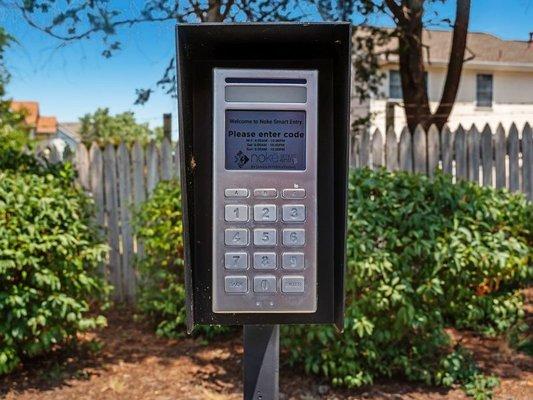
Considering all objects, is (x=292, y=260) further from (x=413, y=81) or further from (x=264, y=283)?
(x=413, y=81)

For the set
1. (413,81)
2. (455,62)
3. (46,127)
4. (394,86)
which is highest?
(394,86)

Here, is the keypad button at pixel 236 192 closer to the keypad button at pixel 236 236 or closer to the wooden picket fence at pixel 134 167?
the keypad button at pixel 236 236

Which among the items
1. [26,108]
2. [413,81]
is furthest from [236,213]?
[26,108]

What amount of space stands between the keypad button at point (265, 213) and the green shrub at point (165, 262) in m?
2.93

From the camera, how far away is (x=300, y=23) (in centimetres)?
137

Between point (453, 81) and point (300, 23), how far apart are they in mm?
5506

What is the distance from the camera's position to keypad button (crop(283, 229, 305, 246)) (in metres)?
1.40

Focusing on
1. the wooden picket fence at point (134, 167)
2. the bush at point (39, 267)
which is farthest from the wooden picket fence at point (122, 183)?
the bush at point (39, 267)

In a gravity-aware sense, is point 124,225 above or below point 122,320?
above

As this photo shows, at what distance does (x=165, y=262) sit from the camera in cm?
445

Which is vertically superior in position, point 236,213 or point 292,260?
point 236,213

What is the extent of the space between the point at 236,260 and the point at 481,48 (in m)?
8.02

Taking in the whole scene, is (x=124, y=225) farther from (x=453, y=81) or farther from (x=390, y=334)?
(x=453, y=81)

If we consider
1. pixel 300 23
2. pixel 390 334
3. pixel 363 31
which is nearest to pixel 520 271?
pixel 390 334
